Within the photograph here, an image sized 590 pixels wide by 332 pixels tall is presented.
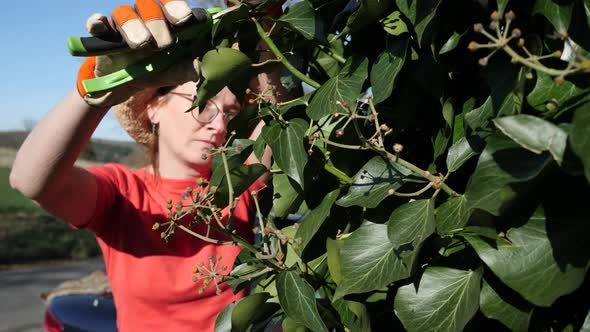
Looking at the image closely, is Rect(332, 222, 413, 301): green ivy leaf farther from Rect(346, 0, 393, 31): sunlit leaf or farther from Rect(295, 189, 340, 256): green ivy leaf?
Rect(346, 0, 393, 31): sunlit leaf

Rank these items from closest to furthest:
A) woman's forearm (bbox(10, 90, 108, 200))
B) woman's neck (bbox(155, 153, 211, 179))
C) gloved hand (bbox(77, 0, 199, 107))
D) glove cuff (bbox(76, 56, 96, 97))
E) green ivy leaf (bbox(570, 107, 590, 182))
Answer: green ivy leaf (bbox(570, 107, 590, 182)) < gloved hand (bbox(77, 0, 199, 107)) < glove cuff (bbox(76, 56, 96, 97)) < woman's forearm (bbox(10, 90, 108, 200)) < woman's neck (bbox(155, 153, 211, 179))

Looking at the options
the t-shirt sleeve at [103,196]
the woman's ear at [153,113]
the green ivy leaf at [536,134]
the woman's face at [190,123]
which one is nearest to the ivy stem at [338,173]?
the green ivy leaf at [536,134]

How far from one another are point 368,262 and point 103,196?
1.30m

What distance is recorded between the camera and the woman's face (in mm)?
1854

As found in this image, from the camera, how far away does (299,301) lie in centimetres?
82

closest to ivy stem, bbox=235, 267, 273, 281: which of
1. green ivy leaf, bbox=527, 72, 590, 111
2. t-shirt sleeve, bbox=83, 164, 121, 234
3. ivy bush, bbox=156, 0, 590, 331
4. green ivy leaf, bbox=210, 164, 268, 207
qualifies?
ivy bush, bbox=156, 0, 590, 331

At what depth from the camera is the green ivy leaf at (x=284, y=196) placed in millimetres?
1031

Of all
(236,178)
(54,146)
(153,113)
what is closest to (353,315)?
(236,178)

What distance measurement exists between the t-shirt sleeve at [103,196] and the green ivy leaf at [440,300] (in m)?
1.33

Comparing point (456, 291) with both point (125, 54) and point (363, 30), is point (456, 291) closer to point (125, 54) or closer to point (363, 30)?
point (363, 30)

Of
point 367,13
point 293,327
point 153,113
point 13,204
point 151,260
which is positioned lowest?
point 13,204

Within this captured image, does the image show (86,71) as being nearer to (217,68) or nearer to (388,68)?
(217,68)

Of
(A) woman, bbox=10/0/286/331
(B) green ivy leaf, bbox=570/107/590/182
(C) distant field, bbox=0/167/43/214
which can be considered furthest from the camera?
(C) distant field, bbox=0/167/43/214

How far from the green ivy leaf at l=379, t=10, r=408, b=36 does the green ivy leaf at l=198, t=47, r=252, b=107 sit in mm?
236
